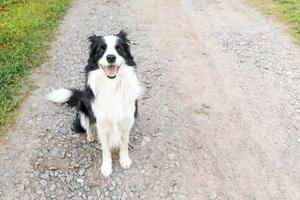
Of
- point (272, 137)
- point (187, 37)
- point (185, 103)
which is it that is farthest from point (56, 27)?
point (272, 137)

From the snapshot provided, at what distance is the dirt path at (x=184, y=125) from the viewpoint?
3.86 meters

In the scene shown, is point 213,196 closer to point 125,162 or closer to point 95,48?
point 125,162

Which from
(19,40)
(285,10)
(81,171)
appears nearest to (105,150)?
(81,171)

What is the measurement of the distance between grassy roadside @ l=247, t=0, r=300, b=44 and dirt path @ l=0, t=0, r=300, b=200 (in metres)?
0.33

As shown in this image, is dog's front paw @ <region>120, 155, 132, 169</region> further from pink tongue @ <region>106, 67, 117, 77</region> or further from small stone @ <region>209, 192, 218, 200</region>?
pink tongue @ <region>106, 67, 117, 77</region>

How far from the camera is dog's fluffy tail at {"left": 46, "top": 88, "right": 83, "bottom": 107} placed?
4.56 metres

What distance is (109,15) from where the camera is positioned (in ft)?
27.2

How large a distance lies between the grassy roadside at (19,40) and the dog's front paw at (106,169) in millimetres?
1375

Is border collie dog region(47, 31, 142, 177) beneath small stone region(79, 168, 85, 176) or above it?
above

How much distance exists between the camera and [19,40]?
22.0 feet

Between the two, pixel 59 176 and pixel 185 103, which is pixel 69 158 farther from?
pixel 185 103

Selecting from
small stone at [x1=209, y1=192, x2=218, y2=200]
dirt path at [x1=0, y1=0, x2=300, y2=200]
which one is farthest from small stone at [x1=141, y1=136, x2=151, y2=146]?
small stone at [x1=209, y1=192, x2=218, y2=200]

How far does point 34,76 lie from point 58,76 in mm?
336

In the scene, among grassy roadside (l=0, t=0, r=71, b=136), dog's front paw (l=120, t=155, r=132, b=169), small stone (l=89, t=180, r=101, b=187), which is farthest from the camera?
grassy roadside (l=0, t=0, r=71, b=136)
